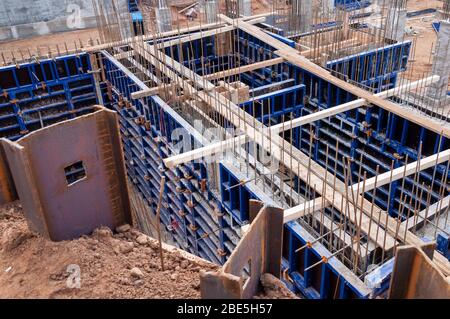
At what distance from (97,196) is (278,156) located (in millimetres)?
2940

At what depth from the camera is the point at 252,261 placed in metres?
4.27

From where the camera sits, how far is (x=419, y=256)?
375 centimetres

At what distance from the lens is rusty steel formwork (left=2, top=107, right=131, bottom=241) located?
487 cm

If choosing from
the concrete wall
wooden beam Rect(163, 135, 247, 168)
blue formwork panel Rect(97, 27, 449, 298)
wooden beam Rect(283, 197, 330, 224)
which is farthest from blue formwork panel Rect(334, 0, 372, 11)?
wooden beam Rect(283, 197, 330, 224)

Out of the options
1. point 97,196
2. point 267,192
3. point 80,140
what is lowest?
point 267,192

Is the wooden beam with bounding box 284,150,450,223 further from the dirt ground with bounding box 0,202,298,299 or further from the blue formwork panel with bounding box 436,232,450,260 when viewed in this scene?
the dirt ground with bounding box 0,202,298,299

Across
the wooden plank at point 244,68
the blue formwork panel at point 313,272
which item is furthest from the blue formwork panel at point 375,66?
the blue formwork panel at point 313,272

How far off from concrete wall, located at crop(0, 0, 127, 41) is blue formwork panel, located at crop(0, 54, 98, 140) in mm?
14226

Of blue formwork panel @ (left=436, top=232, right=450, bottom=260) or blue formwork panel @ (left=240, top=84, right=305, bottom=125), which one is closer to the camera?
blue formwork panel @ (left=436, top=232, right=450, bottom=260)

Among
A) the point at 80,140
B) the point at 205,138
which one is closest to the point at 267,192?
the point at 205,138

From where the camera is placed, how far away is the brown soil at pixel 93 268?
4.48m

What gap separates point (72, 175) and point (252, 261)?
9.26ft
